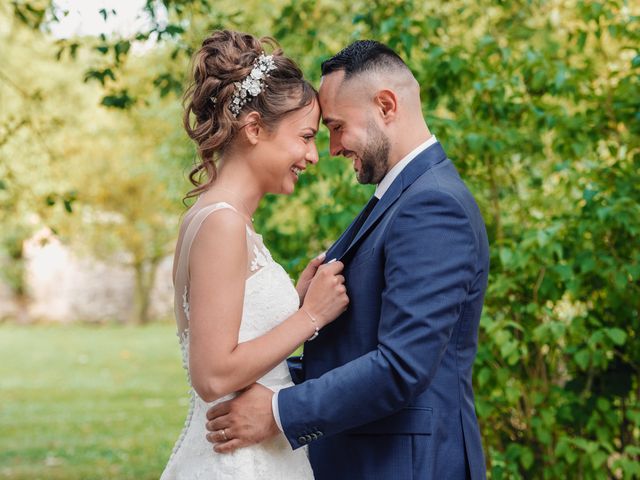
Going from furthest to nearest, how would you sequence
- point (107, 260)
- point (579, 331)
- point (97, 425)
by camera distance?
1. point (107, 260)
2. point (97, 425)
3. point (579, 331)

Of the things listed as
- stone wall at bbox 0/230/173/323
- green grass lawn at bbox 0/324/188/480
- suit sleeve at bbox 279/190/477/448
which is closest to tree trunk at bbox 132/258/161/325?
stone wall at bbox 0/230/173/323

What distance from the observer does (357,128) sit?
2.69 meters

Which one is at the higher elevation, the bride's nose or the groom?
the bride's nose

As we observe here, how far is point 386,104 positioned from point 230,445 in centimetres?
106

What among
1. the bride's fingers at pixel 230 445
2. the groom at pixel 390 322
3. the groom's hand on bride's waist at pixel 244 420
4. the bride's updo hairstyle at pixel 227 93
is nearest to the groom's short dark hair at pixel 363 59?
the groom at pixel 390 322

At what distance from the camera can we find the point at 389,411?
234 cm

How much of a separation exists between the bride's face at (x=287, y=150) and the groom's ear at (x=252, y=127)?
0.09 ft

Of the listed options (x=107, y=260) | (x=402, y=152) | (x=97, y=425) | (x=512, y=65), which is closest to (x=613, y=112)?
(x=512, y=65)

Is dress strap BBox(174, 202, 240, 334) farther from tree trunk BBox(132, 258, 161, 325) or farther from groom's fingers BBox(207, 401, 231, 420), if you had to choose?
tree trunk BBox(132, 258, 161, 325)

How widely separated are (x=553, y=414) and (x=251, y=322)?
256 centimetres

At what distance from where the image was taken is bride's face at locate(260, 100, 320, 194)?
2.71 metres

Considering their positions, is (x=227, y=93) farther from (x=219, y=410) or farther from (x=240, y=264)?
(x=219, y=410)

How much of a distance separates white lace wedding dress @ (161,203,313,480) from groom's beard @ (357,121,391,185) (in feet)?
1.30

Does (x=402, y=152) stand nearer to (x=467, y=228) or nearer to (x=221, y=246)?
(x=467, y=228)
